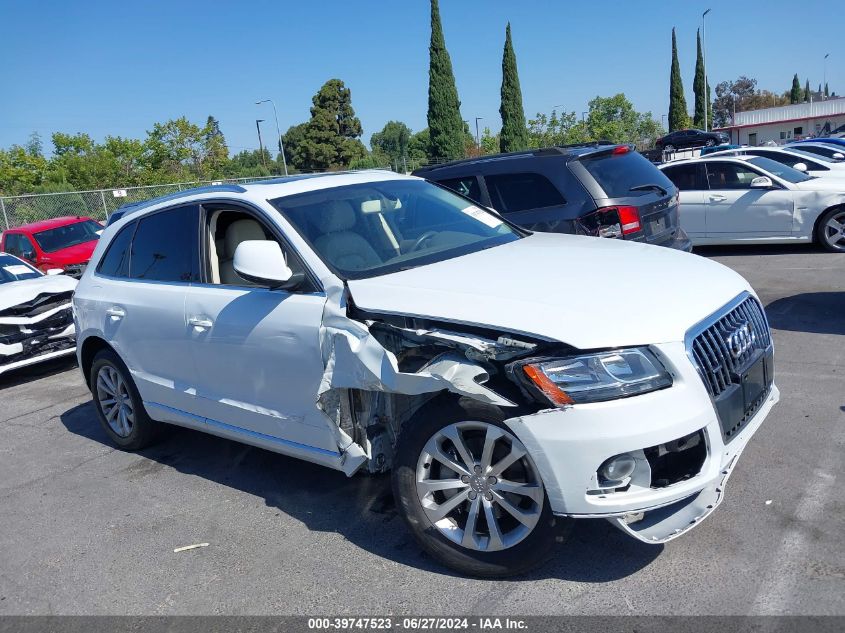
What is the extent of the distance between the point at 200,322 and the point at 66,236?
12331 mm

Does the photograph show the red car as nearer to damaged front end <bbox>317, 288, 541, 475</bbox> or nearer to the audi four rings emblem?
damaged front end <bbox>317, 288, 541, 475</bbox>

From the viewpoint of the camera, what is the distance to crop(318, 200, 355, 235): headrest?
4.27 meters

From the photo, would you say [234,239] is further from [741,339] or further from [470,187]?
[470,187]

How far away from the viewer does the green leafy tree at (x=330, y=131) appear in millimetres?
63469

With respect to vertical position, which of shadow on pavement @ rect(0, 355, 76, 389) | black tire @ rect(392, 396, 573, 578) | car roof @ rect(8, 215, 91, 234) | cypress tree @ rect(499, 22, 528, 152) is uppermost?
cypress tree @ rect(499, 22, 528, 152)

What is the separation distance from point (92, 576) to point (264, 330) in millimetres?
1504

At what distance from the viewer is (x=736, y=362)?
341 centimetres

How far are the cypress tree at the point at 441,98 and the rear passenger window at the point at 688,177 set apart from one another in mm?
32060

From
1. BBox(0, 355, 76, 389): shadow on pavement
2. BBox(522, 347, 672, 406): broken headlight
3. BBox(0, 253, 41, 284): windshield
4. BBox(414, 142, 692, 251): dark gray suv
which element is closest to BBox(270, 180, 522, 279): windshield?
BBox(522, 347, 672, 406): broken headlight

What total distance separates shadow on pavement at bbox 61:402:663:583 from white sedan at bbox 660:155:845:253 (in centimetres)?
849

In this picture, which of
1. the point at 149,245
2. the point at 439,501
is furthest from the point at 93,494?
the point at 439,501

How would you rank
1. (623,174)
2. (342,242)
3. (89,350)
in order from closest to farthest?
(342,242) → (89,350) → (623,174)

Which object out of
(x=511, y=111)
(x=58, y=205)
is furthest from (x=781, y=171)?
(x=511, y=111)

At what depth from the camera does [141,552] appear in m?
4.07
